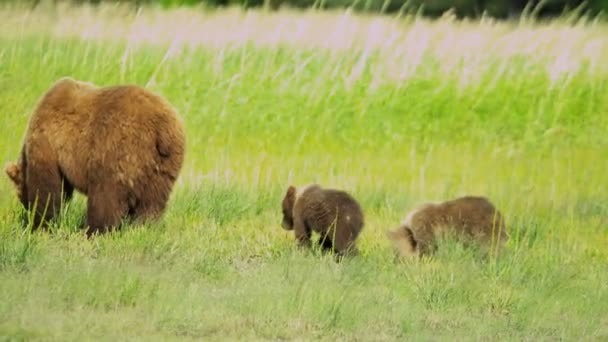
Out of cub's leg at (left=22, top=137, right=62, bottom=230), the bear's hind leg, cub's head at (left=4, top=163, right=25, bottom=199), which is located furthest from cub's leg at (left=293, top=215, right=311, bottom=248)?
cub's head at (left=4, top=163, right=25, bottom=199)

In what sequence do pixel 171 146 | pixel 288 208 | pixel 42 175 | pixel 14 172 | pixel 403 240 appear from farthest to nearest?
pixel 14 172, pixel 288 208, pixel 42 175, pixel 171 146, pixel 403 240

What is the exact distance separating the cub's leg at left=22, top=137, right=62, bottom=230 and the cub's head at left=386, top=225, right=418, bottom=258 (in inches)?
74.4

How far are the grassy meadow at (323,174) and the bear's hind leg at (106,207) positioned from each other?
3.7 inches

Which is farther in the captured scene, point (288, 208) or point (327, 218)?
point (288, 208)

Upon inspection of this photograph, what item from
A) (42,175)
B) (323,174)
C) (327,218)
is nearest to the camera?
(327,218)

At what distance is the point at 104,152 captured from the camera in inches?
298

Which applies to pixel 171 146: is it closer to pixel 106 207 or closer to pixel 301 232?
pixel 106 207

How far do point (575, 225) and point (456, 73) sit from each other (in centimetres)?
392

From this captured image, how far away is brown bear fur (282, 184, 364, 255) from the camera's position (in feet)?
24.0

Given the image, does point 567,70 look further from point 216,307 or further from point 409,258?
point 216,307

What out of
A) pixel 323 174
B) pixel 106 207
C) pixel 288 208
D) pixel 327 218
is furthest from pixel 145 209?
pixel 323 174

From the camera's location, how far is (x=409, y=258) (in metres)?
7.30

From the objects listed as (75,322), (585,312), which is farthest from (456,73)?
(75,322)

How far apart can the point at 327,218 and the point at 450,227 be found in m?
0.67
